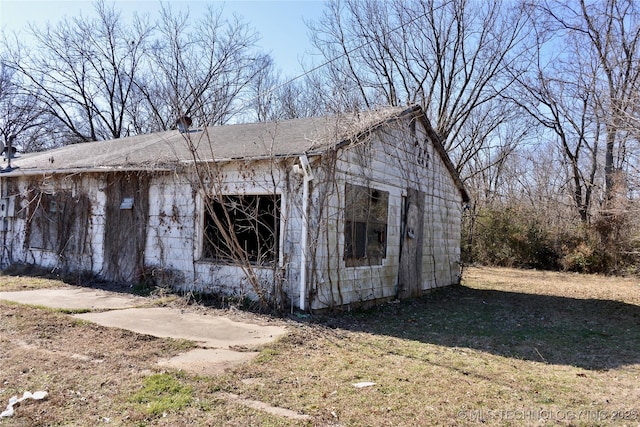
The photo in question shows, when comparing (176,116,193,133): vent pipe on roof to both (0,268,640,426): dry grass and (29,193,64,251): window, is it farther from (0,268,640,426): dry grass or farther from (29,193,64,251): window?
(29,193,64,251): window

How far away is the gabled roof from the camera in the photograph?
808 cm

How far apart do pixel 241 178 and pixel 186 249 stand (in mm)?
1818

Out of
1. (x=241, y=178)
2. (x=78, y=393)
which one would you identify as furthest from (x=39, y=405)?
(x=241, y=178)

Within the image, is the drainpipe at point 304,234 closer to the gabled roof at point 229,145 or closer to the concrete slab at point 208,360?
the gabled roof at point 229,145

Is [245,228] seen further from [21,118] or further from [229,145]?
[21,118]

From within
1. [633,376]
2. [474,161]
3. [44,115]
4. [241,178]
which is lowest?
[633,376]

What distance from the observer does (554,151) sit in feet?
93.6

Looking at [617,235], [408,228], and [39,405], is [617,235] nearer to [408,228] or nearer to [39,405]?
[408,228]

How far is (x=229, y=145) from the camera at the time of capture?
31.8ft

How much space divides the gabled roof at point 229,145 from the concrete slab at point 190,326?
2629mm

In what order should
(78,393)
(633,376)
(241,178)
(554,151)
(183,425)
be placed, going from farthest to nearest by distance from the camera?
(554,151) < (241,178) < (633,376) < (78,393) < (183,425)

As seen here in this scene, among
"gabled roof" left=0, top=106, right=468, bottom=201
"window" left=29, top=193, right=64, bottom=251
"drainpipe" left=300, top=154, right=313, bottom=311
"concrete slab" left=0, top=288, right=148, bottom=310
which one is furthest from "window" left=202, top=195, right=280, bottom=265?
"window" left=29, top=193, right=64, bottom=251

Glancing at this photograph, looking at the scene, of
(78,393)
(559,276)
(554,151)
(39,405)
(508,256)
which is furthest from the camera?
(554,151)

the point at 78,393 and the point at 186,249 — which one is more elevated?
the point at 186,249
